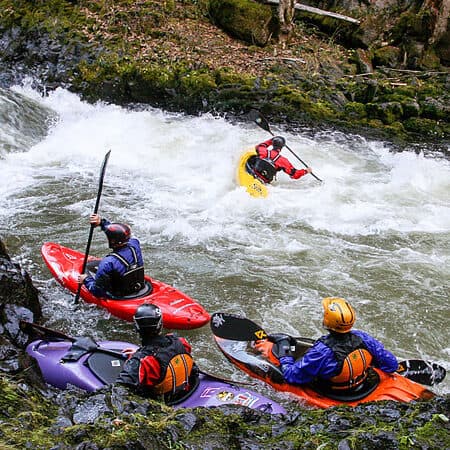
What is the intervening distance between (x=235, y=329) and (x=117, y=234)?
58.9 inches

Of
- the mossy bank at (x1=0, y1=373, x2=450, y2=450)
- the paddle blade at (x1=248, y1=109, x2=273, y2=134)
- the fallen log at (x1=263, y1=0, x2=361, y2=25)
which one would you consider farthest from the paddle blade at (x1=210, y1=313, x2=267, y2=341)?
the fallen log at (x1=263, y1=0, x2=361, y2=25)

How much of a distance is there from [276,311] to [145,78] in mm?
8400

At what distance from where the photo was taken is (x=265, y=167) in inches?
357

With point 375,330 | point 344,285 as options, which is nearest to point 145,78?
point 344,285

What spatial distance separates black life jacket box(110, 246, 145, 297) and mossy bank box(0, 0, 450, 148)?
7380 mm

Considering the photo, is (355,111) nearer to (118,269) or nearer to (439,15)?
(439,15)

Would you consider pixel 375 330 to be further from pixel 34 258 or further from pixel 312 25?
pixel 312 25

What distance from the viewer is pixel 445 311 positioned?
20.1 feet

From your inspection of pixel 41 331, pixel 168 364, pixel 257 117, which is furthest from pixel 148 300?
pixel 257 117

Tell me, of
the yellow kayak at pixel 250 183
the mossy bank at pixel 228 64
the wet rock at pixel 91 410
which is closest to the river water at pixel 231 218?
the yellow kayak at pixel 250 183

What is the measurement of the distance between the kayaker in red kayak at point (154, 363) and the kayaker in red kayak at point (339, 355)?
3.24 feet

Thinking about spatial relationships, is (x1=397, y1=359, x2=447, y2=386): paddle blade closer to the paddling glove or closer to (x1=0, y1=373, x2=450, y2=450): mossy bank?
the paddling glove

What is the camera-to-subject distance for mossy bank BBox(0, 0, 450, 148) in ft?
39.4

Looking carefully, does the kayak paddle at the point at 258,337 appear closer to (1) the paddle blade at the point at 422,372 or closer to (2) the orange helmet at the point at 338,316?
(1) the paddle blade at the point at 422,372
